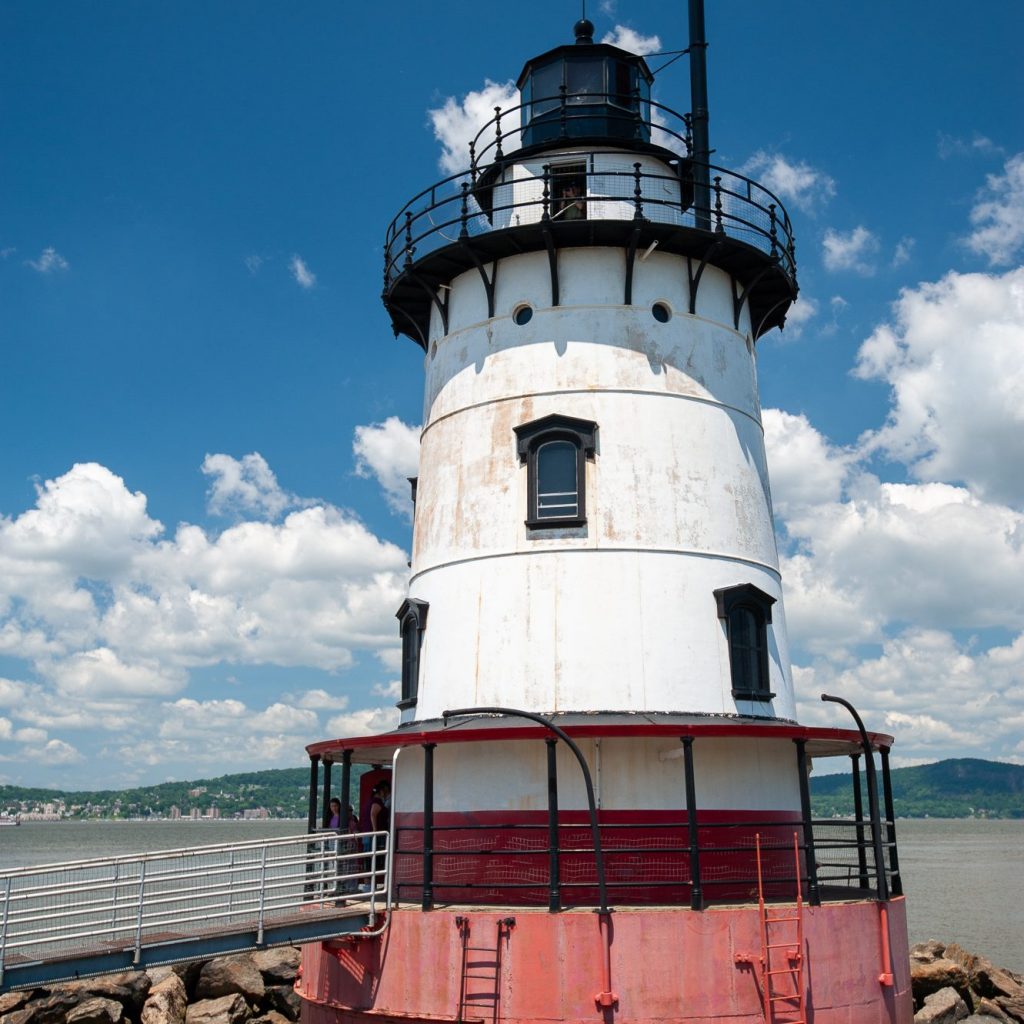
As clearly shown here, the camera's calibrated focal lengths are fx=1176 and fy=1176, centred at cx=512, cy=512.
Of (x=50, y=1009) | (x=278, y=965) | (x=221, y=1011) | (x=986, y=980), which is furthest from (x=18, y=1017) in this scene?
(x=986, y=980)

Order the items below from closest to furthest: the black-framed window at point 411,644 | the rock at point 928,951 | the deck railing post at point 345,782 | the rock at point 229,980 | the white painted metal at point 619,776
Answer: the white painted metal at point 619,776 < the deck railing post at point 345,782 < the black-framed window at point 411,644 < the rock at point 229,980 < the rock at point 928,951

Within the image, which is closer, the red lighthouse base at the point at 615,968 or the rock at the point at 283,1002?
the red lighthouse base at the point at 615,968

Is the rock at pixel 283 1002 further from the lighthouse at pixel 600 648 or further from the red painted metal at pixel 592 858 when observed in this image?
the red painted metal at pixel 592 858

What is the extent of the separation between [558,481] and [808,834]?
620 cm

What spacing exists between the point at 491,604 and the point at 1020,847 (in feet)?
401

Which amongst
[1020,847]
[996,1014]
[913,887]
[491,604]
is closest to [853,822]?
[491,604]

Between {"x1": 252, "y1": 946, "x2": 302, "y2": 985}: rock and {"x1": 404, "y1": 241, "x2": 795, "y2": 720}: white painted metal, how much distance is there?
846 cm

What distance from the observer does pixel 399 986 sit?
14.7 metres

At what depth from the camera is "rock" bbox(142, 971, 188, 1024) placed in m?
21.1

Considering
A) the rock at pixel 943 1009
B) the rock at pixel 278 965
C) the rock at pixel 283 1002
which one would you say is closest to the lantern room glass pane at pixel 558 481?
the rock at pixel 283 1002

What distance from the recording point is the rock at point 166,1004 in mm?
21141

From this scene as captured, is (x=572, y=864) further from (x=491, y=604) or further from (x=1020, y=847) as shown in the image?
(x=1020, y=847)

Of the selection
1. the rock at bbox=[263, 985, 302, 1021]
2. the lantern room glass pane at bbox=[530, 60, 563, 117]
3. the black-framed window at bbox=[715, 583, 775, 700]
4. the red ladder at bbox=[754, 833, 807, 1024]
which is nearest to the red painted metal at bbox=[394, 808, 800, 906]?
the red ladder at bbox=[754, 833, 807, 1024]

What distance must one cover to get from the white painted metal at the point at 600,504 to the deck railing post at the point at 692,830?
1.98 meters
